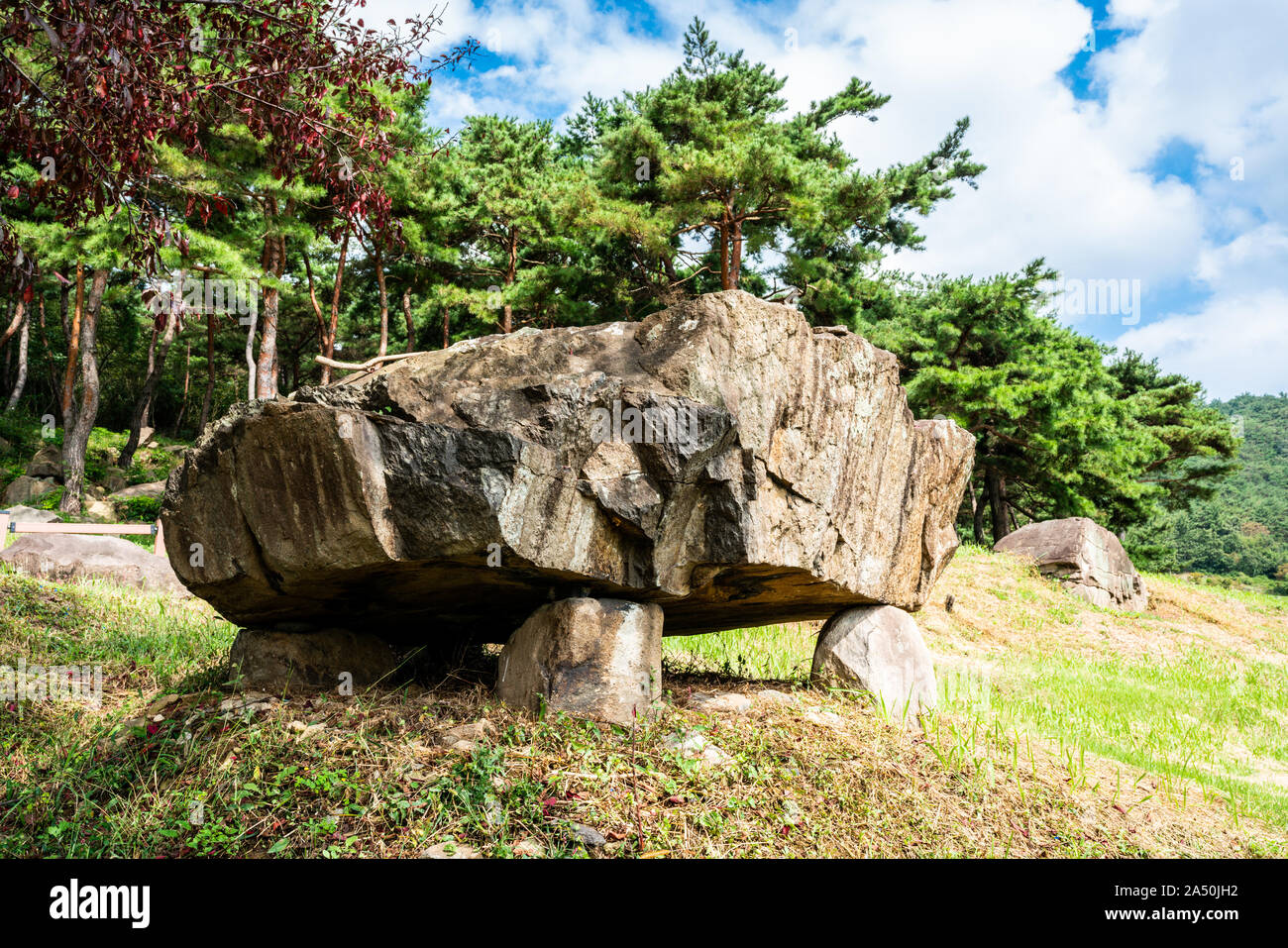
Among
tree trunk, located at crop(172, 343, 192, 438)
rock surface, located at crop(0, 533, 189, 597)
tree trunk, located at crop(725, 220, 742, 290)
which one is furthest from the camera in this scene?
tree trunk, located at crop(172, 343, 192, 438)

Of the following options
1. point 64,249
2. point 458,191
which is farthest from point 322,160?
point 458,191

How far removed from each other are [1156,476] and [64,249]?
31345 millimetres

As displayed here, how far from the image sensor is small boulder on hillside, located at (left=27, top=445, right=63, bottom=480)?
768 inches

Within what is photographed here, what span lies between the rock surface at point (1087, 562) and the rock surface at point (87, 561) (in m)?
14.1

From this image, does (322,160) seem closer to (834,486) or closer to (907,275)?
(834,486)

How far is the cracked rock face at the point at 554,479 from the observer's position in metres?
3.74

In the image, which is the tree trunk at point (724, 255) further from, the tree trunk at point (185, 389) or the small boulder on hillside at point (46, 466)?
the tree trunk at point (185, 389)

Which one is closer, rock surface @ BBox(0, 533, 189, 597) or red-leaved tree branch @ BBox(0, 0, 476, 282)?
red-leaved tree branch @ BBox(0, 0, 476, 282)

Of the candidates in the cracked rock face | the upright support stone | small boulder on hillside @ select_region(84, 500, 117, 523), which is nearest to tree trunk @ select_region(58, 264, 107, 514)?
small boulder on hillside @ select_region(84, 500, 117, 523)

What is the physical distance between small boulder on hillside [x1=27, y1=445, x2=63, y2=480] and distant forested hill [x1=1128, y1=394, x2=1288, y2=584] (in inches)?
1439

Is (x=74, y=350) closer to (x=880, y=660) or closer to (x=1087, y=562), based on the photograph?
(x=880, y=660)

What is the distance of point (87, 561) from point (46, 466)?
43.3ft

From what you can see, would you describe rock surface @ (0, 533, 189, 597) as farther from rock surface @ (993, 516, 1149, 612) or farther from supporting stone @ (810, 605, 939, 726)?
rock surface @ (993, 516, 1149, 612)

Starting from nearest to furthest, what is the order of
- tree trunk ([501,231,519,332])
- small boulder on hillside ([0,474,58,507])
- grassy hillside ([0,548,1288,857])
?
grassy hillside ([0,548,1288,857]) < small boulder on hillside ([0,474,58,507]) < tree trunk ([501,231,519,332])
